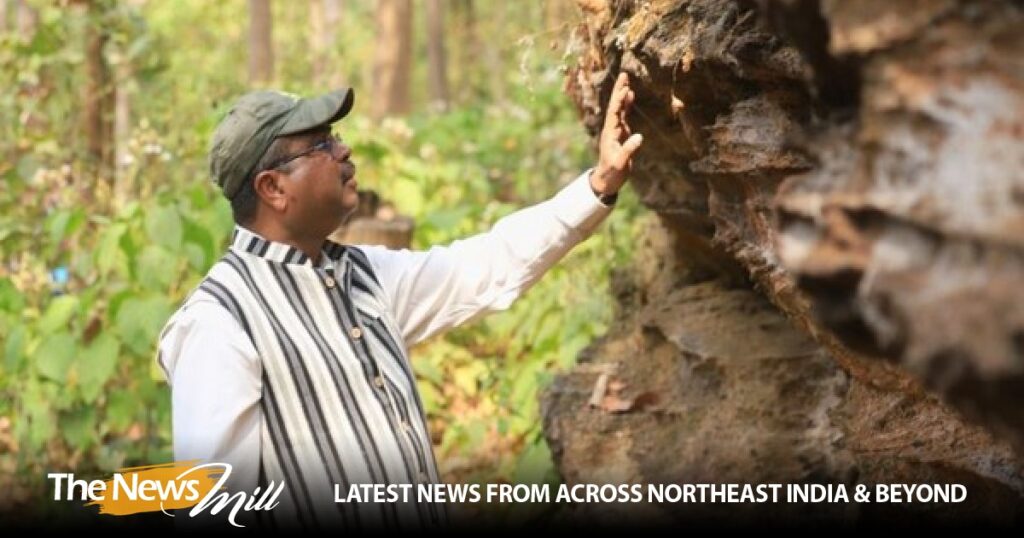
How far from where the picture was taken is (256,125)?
3439mm

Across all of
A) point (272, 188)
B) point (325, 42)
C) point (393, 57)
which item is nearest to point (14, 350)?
point (272, 188)

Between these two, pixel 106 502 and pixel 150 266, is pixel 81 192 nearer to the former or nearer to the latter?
pixel 150 266

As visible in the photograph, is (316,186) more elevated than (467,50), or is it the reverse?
(467,50)

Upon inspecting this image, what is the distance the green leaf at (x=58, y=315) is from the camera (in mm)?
6816

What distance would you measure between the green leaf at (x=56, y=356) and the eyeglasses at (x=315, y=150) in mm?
3599

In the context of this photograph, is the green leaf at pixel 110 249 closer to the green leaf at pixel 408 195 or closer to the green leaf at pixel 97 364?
the green leaf at pixel 97 364

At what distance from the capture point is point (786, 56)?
299 cm

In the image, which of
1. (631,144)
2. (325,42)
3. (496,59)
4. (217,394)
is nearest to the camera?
(217,394)

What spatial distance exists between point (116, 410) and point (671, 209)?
341 centimetres

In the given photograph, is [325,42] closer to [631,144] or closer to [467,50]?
[467,50]

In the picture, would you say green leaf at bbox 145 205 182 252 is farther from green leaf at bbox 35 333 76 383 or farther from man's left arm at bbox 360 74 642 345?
man's left arm at bbox 360 74 642 345

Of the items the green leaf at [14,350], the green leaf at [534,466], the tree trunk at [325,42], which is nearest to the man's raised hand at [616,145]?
the green leaf at [534,466]

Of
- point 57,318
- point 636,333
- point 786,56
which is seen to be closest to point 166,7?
point 57,318

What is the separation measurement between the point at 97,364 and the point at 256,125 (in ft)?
11.6
